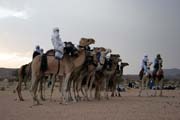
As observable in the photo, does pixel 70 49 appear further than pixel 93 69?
No

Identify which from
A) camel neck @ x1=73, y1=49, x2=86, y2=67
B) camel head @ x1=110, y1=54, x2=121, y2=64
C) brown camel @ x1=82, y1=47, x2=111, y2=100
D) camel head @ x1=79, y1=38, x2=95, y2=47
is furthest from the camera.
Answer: camel head @ x1=110, y1=54, x2=121, y2=64

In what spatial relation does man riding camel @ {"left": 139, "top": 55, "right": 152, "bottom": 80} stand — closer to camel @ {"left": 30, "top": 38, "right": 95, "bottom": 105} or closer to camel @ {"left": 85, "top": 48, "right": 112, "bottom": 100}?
camel @ {"left": 85, "top": 48, "right": 112, "bottom": 100}

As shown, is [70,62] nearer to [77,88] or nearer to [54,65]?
[54,65]

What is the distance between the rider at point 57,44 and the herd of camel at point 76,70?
0.25 m

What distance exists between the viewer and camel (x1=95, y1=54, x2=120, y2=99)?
22045 millimetres

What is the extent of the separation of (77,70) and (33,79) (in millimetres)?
2615

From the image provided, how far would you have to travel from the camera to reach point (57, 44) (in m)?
18.0

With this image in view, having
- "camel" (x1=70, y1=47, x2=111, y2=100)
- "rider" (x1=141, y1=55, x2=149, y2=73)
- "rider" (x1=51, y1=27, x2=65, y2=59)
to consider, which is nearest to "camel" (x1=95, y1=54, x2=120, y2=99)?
"camel" (x1=70, y1=47, x2=111, y2=100)

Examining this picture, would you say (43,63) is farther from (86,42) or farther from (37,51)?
(37,51)

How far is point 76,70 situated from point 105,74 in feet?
11.1

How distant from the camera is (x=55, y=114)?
1358 cm

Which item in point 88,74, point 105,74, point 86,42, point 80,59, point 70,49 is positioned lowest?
point 88,74

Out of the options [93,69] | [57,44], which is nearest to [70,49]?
[57,44]

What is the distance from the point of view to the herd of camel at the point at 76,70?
696 inches
